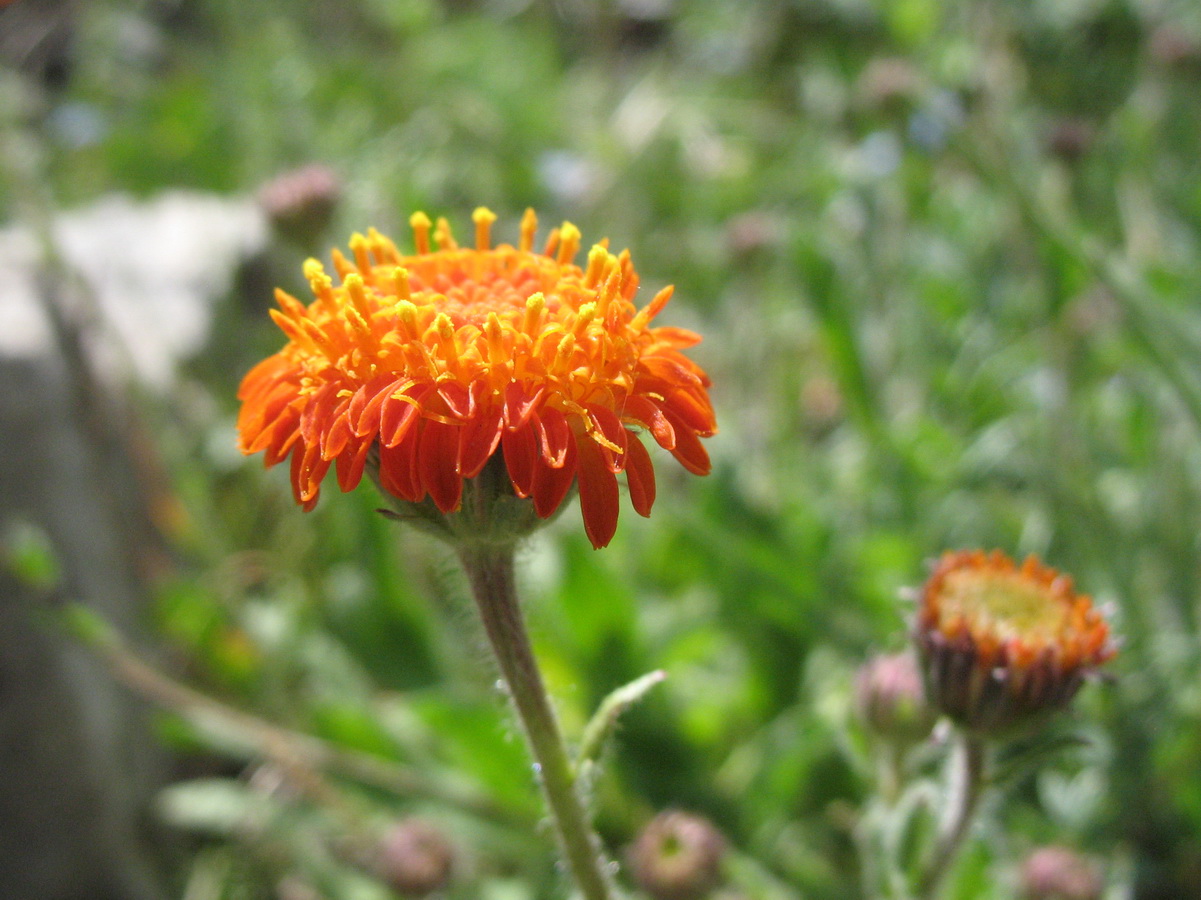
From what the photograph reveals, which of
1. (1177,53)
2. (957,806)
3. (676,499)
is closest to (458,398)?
(957,806)

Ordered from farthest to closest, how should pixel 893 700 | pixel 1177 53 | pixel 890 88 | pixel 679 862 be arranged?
1. pixel 1177 53
2. pixel 890 88
3. pixel 679 862
4. pixel 893 700

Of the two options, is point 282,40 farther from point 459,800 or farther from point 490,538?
point 490,538

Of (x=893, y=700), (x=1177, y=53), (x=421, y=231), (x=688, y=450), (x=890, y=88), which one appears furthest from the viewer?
(x=1177, y=53)

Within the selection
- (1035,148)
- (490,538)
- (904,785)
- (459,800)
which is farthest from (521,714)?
(1035,148)

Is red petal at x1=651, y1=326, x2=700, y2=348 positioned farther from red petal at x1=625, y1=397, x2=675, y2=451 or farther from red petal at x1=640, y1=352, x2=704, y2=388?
red petal at x1=625, y1=397, x2=675, y2=451

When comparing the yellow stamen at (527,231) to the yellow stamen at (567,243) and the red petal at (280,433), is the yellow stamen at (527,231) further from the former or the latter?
the red petal at (280,433)

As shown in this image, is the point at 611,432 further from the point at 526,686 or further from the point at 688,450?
the point at 526,686
